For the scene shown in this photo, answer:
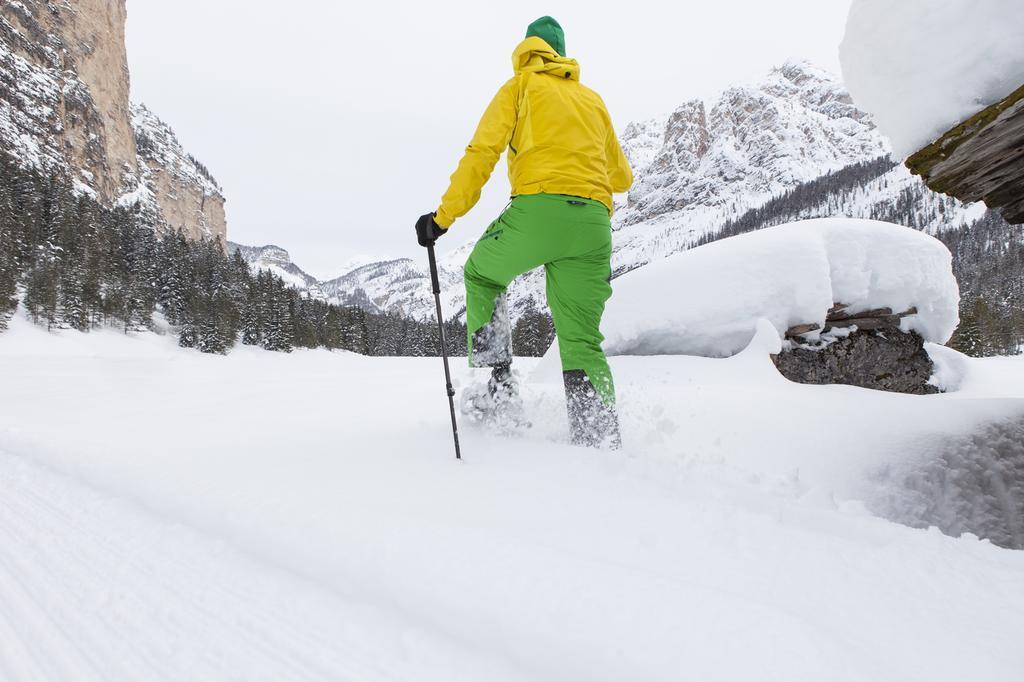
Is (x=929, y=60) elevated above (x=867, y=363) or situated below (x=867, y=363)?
above

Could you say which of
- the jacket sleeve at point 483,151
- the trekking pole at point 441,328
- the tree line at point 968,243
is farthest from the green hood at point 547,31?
the tree line at point 968,243

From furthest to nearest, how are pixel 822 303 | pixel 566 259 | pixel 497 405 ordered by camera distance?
pixel 822 303
pixel 497 405
pixel 566 259

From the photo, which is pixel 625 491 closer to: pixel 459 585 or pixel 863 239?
pixel 459 585

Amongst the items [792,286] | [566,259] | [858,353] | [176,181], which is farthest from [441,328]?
[176,181]

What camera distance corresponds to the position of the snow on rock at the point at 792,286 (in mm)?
5344

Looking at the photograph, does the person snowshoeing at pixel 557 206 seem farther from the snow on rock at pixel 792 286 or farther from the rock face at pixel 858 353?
the rock face at pixel 858 353

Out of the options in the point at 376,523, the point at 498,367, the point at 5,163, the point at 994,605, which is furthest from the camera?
the point at 5,163

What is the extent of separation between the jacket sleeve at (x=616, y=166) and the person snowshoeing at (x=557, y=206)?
0.79ft

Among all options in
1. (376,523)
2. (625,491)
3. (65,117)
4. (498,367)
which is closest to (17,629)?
(376,523)

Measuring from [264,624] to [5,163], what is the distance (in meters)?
61.7

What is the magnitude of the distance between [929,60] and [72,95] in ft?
327

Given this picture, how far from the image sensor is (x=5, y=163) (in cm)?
4141

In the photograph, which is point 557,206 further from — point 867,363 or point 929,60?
point 867,363

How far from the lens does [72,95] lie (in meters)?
68.6
